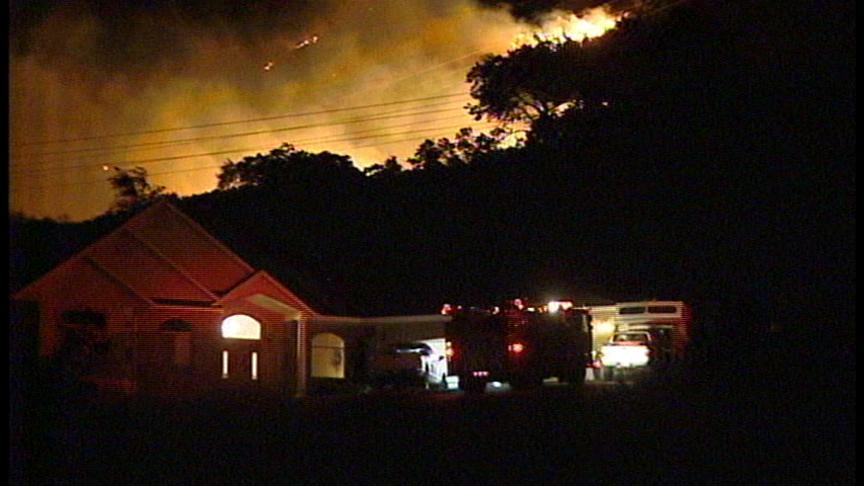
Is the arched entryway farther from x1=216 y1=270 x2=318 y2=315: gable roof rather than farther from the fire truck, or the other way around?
the fire truck

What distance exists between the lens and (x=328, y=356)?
125 ft

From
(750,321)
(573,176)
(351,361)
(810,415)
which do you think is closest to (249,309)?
(351,361)

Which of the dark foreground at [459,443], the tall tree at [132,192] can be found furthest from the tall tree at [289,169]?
the dark foreground at [459,443]

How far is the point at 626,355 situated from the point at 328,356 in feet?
33.3

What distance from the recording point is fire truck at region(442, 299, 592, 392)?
28.2m

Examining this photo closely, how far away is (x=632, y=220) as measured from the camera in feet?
124

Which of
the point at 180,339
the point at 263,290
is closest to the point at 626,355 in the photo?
the point at 263,290

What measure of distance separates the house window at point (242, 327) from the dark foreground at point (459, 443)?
12.6 metres

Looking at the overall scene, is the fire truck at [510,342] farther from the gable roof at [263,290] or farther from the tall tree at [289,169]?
the tall tree at [289,169]

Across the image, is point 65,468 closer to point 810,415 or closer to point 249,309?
point 810,415

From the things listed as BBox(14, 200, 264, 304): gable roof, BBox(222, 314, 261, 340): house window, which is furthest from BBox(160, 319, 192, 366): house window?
BBox(222, 314, 261, 340): house window

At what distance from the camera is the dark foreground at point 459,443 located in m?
11.9

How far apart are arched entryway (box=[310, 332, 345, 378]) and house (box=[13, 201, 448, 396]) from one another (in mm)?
57

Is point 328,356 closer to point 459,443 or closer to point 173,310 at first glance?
point 173,310
